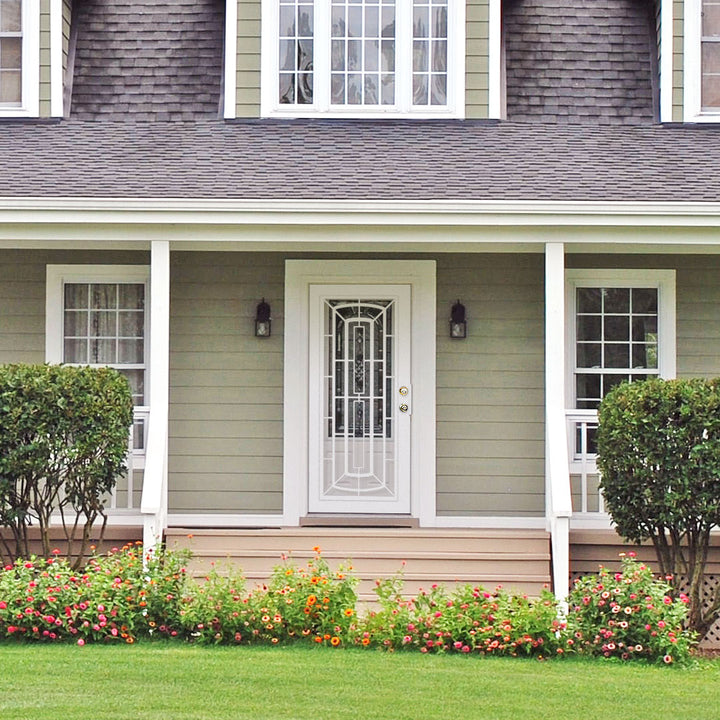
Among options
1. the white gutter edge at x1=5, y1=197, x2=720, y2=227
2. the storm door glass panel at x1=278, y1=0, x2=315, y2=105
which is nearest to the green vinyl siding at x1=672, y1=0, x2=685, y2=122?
the white gutter edge at x1=5, y1=197, x2=720, y2=227

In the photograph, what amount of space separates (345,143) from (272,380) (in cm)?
212

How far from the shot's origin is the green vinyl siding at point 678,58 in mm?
11258

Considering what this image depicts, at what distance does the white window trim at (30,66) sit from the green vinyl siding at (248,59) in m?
1.80

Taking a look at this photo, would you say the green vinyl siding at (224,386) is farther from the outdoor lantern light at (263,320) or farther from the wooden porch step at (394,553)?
the wooden porch step at (394,553)

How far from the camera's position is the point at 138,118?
11.3 meters

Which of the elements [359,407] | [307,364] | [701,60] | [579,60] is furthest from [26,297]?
[701,60]

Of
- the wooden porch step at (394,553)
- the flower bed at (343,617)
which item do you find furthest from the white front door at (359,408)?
the flower bed at (343,617)

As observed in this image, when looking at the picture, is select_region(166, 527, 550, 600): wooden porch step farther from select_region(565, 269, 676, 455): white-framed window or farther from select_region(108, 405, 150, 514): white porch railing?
select_region(565, 269, 676, 455): white-framed window

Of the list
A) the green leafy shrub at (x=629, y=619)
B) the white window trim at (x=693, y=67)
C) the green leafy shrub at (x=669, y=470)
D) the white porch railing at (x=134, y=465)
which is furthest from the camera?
the white window trim at (x=693, y=67)

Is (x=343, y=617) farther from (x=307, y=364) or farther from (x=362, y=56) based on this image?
(x=362, y=56)

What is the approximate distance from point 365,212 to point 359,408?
2025mm

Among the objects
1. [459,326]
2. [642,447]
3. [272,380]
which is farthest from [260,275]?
[642,447]

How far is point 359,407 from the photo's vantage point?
424 inches

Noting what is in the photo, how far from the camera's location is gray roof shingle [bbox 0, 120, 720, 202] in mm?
9688
